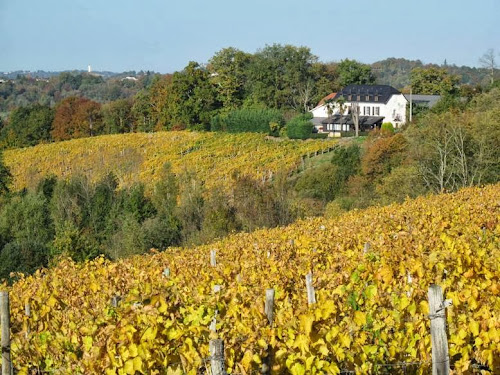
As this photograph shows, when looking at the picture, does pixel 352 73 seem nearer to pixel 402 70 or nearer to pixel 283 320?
pixel 283 320

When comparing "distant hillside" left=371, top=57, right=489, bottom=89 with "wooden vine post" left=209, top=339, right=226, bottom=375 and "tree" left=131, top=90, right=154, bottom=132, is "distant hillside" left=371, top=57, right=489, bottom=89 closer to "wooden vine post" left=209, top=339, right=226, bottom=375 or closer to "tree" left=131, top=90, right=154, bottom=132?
"tree" left=131, top=90, right=154, bottom=132

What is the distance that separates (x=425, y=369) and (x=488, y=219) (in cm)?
698

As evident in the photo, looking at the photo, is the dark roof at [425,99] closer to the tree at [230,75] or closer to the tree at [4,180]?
the tree at [230,75]

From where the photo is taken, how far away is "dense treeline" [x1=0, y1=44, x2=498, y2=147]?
6275 cm

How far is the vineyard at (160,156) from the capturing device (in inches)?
1640

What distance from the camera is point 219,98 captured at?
6475 cm

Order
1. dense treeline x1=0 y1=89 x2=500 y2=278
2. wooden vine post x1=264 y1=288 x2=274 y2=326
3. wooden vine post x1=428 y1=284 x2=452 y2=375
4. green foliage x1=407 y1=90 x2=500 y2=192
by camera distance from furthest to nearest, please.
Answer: green foliage x1=407 y1=90 x2=500 y2=192
dense treeline x1=0 y1=89 x2=500 y2=278
wooden vine post x1=264 y1=288 x2=274 y2=326
wooden vine post x1=428 y1=284 x2=452 y2=375

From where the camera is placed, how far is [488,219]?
10.9 metres

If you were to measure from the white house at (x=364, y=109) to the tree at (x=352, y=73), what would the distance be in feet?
24.2

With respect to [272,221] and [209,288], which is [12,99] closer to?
[272,221]

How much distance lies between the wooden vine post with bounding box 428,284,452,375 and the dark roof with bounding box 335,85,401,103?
62145 mm

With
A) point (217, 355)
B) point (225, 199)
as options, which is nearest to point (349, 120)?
point (225, 199)

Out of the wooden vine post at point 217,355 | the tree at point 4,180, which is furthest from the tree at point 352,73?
the wooden vine post at point 217,355

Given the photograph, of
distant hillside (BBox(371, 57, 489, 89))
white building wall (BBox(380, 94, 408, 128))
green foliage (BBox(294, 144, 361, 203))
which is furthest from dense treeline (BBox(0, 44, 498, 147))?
distant hillside (BBox(371, 57, 489, 89))
